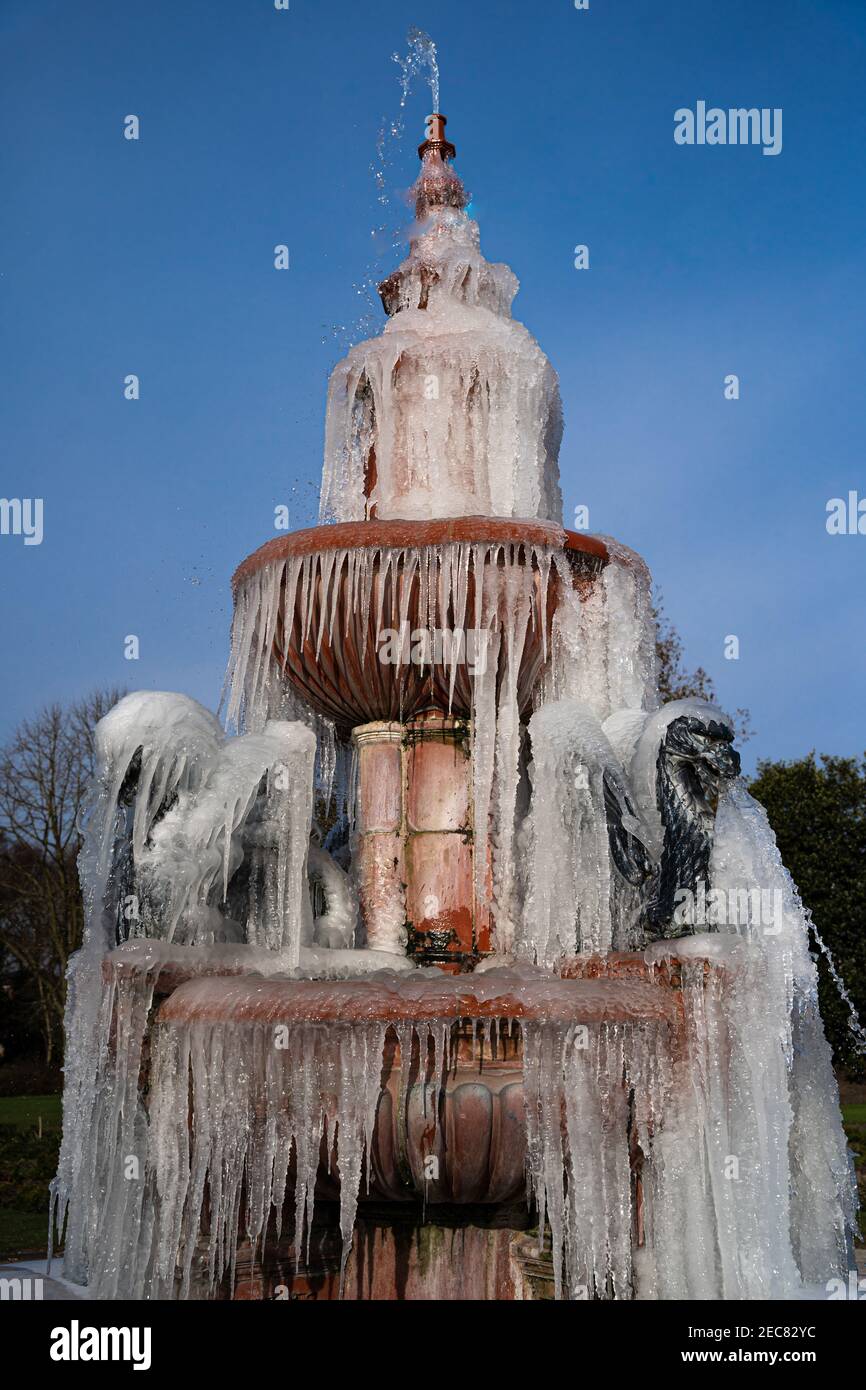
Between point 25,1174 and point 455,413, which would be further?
point 25,1174

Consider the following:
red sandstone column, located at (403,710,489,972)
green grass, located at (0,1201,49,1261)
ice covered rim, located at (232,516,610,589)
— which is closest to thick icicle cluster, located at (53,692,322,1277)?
red sandstone column, located at (403,710,489,972)

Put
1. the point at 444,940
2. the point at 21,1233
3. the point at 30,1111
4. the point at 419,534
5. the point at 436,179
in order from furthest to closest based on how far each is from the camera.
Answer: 1. the point at 30,1111
2. the point at 21,1233
3. the point at 436,179
4. the point at 444,940
5. the point at 419,534

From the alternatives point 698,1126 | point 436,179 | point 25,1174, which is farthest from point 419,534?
point 25,1174

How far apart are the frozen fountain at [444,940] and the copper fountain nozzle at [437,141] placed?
123cm

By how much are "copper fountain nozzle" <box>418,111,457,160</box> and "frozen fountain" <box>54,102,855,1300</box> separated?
1230 millimetres

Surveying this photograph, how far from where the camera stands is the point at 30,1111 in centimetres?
2148

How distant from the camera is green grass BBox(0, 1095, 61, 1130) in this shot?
1933 cm

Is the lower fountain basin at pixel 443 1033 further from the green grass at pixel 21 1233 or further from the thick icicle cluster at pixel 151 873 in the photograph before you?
the green grass at pixel 21 1233

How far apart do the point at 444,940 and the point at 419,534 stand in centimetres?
220

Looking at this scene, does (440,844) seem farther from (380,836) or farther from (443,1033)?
(443,1033)

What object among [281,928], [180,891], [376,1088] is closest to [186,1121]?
[376,1088]

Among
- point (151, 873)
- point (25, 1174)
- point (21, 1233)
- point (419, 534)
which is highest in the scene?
point (419, 534)

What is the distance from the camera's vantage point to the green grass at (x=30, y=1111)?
1933cm

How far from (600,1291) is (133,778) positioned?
10.1 ft
